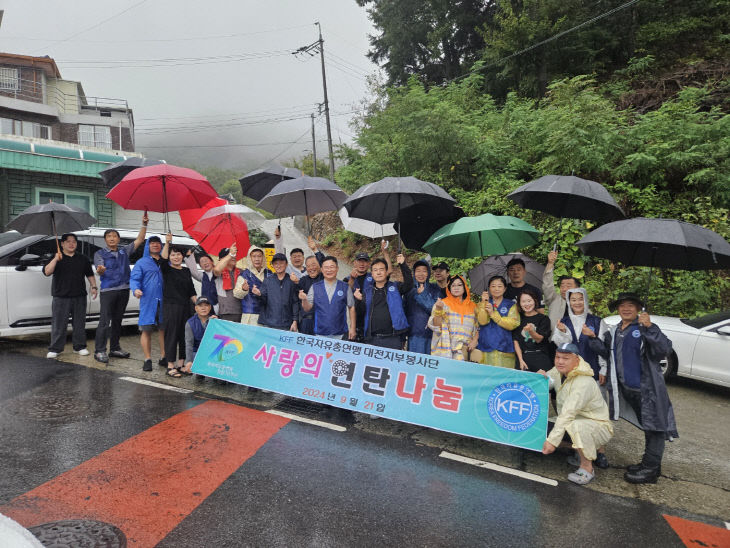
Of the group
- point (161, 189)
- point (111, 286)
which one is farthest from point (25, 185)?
point (161, 189)

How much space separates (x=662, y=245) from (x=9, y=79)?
3611 cm

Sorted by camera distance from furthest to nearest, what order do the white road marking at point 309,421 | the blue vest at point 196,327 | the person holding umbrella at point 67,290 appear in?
the person holding umbrella at point 67,290 < the blue vest at point 196,327 < the white road marking at point 309,421

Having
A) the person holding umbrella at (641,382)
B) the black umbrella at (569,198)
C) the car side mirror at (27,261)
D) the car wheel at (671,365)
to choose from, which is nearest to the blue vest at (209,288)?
the car side mirror at (27,261)

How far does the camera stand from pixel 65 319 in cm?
679

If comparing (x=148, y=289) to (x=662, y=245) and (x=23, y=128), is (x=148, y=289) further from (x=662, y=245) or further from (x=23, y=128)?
(x=23, y=128)

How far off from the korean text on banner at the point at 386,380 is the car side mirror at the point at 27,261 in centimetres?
336

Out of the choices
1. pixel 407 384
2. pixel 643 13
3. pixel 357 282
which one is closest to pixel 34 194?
pixel 357 282

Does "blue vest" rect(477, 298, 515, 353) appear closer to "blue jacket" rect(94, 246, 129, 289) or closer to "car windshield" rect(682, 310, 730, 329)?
"car windshield" rect(682, 310, 730, 329)

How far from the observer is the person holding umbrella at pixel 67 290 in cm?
662

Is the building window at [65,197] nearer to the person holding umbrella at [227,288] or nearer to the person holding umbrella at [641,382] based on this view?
the person holding umbrella at [227,288]

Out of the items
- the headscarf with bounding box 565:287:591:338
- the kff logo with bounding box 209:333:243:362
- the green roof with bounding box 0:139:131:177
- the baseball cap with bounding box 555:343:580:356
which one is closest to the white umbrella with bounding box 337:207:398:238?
the kff logo with bounding box 209:333:243:362

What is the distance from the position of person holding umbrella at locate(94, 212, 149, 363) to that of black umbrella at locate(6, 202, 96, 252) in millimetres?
460

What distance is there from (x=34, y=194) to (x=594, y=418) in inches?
769

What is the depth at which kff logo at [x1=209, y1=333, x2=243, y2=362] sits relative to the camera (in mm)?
5797
